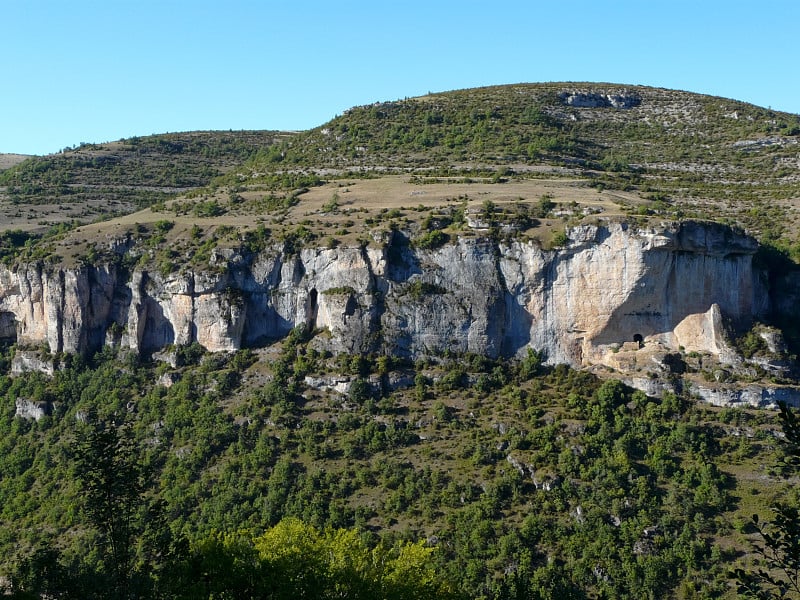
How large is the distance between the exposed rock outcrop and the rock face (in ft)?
0.28

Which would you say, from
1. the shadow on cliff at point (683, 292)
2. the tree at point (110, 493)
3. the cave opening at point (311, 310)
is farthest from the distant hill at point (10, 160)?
the tree at point (110, 493)

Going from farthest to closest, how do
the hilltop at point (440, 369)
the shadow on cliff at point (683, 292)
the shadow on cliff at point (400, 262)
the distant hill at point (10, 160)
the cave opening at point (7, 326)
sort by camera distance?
1. the distant hill at point (10, 160)
2. the cave opening at point (7, 326)
3. the shadow on cliff at point (400, 262)
4. the shadow on cliff at point (683, 292)
5. the hilltop at point (440, 369)

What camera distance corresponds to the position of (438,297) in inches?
2370

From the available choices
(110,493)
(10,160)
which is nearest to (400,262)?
(110,493)

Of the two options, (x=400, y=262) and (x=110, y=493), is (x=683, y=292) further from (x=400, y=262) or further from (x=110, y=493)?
(x=110, y=493)

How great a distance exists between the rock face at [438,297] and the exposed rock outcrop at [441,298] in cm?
9

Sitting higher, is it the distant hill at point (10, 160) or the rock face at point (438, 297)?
the distant hill at point (10, 160)

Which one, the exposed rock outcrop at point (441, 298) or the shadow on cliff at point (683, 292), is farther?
the exposed rock outcrop at point (441, 298)

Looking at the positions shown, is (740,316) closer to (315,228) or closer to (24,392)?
(315,228)

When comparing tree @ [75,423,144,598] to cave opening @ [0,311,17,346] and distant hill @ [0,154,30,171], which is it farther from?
distant hill @ [0,154,30,171]

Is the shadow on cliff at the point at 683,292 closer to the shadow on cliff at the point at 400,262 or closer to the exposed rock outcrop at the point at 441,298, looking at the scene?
the exposed rock outcrop at the point at 441,298

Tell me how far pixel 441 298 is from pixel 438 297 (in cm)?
25

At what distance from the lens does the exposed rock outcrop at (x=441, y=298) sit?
56.4 m

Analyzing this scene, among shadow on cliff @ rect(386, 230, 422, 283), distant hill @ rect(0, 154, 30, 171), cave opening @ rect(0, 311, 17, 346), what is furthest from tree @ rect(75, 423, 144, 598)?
distant hill @ rect(0, 154, 30, 171)
